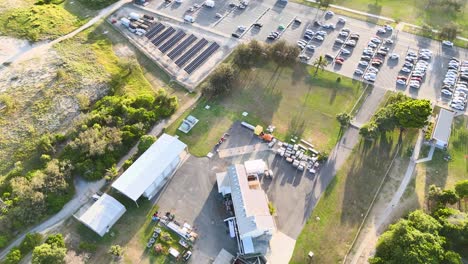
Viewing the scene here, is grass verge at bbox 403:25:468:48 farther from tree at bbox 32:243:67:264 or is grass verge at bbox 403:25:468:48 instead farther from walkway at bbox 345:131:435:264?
tree at bbox 32:243:67:264

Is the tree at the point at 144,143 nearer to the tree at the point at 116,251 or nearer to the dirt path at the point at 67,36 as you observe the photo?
the tree at the point at 116,251

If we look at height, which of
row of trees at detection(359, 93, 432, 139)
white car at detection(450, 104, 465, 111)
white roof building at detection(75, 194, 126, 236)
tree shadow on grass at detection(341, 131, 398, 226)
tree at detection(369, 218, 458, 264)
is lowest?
white roof building at detection(75, 194, 126, 236)

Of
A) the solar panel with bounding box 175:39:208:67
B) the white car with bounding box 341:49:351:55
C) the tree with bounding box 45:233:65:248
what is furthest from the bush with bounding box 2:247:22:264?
the white car with bounding box 341:49:351:55

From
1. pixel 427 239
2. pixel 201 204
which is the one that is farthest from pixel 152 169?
pixel 427 239

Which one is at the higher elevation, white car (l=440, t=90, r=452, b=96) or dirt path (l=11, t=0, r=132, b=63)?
white car (l=440, t=90, r=452, b=96)

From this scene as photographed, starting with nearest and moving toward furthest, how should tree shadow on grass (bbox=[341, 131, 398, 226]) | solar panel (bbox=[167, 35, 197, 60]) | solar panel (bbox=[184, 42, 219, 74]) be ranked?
tree shadow on grass (bbox=[341, 131, 398, 226]), solar panel (bbox=[184, 42, 219, 74]), solar panel (bbox=[167, 35, 197, 60])

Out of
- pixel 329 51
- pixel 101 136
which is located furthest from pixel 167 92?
pixel 329 51
